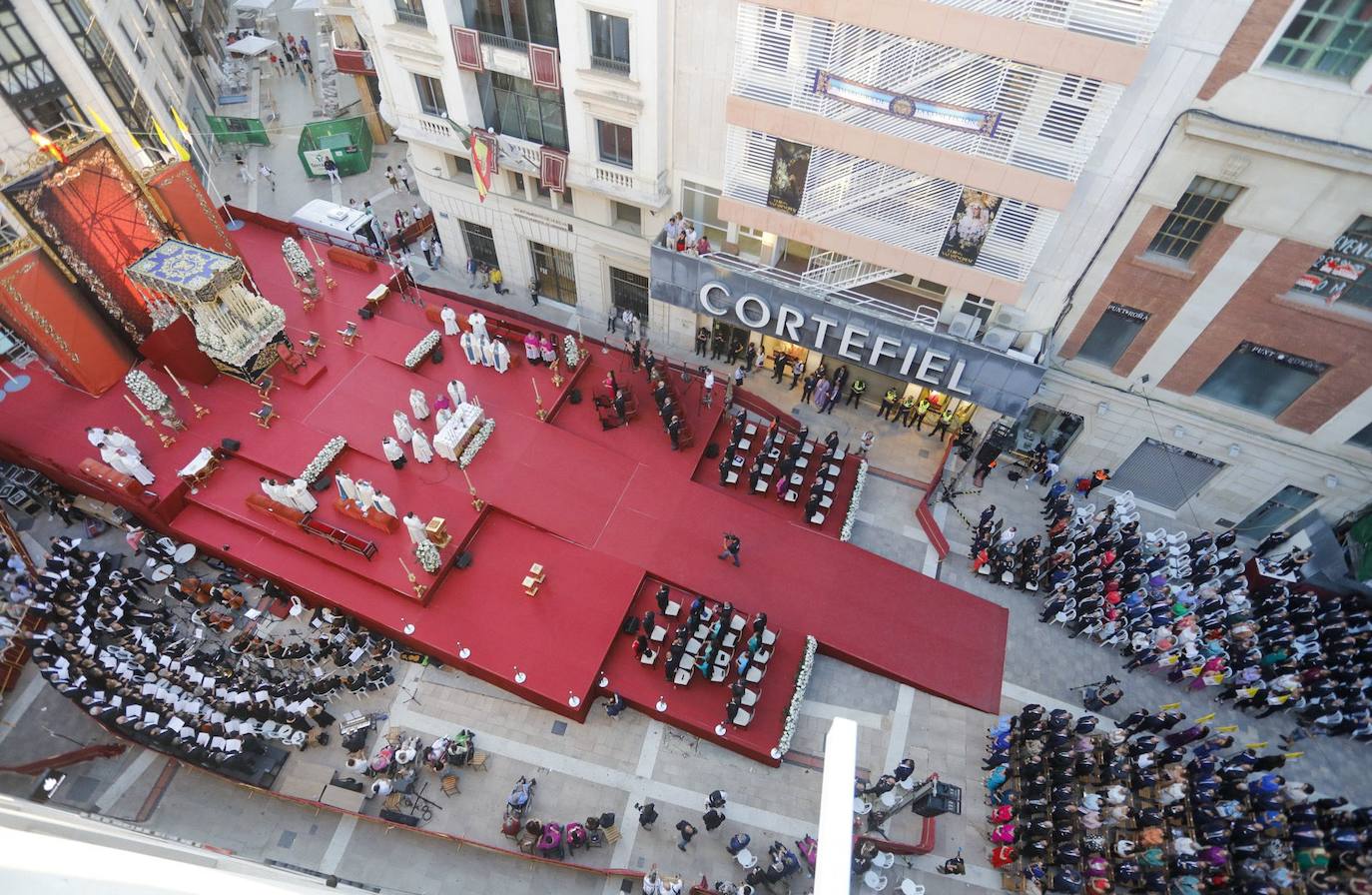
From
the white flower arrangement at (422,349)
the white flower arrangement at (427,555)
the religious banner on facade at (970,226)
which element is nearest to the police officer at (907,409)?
the religious banner on facade at (970,226)

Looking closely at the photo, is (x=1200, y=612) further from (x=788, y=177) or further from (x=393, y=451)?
(x=393, y=451)

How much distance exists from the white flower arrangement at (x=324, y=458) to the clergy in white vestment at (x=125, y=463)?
5.16 m

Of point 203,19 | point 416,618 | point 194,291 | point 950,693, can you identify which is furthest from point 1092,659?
point 203,19

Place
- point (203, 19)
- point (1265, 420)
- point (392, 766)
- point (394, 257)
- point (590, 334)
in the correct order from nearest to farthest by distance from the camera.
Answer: point (392, 766) → point (1265, 420) → point (590, 334) → point (394, 257) → point (203, 19)

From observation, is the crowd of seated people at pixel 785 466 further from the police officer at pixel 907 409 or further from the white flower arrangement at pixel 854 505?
the police officer at pixel 907 409

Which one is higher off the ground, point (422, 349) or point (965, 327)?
point (965, 327)

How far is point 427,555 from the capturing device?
23.8m

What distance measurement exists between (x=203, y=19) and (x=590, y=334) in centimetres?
4270

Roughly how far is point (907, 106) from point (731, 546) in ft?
51.6

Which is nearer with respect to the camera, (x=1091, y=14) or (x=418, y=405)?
(x=1091, y=14)

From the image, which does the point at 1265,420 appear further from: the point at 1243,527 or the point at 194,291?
the point at 194,291

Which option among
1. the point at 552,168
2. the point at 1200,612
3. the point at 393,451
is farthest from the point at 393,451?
the point at 1200,612

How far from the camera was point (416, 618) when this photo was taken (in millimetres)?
23766

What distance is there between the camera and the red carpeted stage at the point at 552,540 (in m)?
23.4
